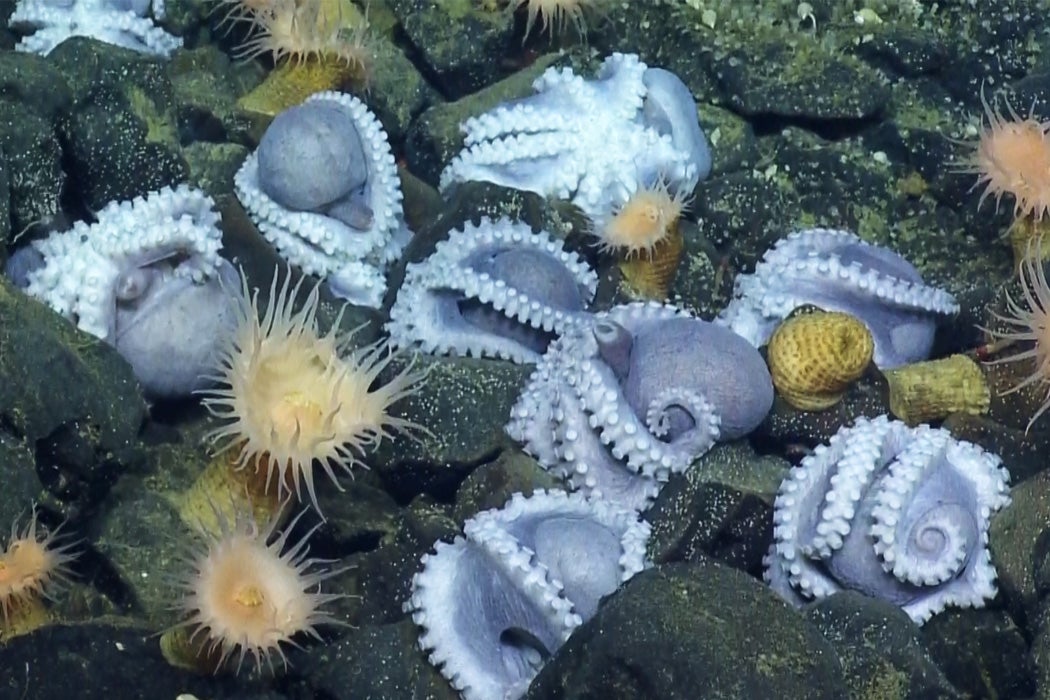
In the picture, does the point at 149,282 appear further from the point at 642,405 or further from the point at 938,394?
the point at 938,394

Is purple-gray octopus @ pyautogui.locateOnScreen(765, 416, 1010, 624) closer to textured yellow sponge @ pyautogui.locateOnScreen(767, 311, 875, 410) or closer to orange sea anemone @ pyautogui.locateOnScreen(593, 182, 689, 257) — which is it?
textured yellow sponge @ pyautogui.locateOnScreen(767, 311, 875, 410)

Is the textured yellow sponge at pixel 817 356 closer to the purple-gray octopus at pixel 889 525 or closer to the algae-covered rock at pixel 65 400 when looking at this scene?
the purple-gray octopus at pixel 889 525

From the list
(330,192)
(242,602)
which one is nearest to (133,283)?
(330,192)

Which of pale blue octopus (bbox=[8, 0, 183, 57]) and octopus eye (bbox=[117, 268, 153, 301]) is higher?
pale blue octopus (bbox=[8, 0, 183, 57])

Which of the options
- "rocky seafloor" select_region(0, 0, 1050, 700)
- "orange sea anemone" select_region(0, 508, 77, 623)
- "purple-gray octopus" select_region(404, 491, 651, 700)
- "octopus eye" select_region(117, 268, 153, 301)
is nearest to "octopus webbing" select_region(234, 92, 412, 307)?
"rocky seafloor" select_region(0, 0, 1050, 700)

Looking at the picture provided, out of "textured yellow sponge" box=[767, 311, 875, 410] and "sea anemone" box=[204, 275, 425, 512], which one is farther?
"textured yellow sponge" box=[767, 311, 875, 410]

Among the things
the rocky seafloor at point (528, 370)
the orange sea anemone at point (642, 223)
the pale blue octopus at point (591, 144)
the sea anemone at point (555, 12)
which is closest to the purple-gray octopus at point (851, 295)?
the rocky seafloor at point (528, 370)
